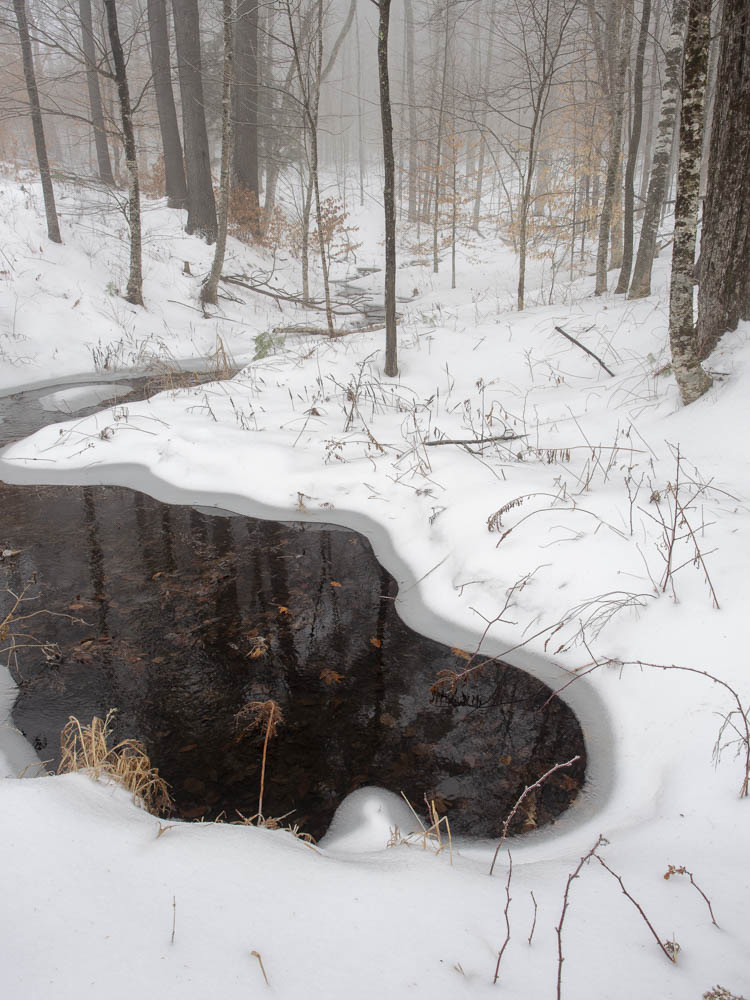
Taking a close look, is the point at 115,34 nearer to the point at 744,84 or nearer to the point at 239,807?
the point at 744,84

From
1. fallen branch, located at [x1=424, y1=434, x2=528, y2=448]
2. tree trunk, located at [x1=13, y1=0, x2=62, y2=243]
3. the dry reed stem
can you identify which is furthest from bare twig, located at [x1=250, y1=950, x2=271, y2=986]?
tree trunk, located at [x1=13, y1=0, x2=62, y2=243]

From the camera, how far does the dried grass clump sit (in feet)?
7.73

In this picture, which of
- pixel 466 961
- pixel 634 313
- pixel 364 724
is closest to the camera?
pixel 466 961

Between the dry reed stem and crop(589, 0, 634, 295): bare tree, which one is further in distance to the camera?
crop(589, 0, 634, 295): bare tree

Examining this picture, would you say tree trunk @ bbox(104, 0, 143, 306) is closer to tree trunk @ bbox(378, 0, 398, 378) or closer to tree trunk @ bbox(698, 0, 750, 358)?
tree trunk @ bbox(378, 0, 398, 378)

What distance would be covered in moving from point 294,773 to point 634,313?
28.4ft

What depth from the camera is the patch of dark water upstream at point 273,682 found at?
105 inches

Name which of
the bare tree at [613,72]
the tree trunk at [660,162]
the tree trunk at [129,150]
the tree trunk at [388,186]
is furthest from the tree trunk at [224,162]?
the tree trunk at [660,162]

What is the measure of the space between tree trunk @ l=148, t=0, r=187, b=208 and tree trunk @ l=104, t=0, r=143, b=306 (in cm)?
486

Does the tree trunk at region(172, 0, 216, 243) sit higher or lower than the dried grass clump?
higher

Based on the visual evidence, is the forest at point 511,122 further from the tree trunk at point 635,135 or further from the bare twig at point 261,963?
the bare twig at point 261,963

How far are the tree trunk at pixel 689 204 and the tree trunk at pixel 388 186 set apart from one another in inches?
111

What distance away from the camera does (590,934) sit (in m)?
1.69

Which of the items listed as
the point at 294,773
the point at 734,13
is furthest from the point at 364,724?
the point at 734,13
